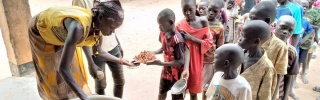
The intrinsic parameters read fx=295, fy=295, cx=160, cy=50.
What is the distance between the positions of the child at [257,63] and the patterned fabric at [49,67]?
1135 mm

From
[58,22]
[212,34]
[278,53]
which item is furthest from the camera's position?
[212,34]

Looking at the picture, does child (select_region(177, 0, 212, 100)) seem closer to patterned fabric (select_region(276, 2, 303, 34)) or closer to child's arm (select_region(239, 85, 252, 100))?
child's arm (select_region(239, 85, 252, 100))

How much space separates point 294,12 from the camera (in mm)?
3053

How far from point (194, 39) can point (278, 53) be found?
2.23 feet

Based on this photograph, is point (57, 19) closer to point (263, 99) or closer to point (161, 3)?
point (263, 99)

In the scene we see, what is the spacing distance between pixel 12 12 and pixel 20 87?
2.76ft

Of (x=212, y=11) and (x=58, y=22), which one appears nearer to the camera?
(x=58, y=22)

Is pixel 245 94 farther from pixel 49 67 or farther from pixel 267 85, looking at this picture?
pixel 49 67

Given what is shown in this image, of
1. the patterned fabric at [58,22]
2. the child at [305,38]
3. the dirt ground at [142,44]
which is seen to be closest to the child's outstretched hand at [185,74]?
the patterned fabric at [58,22]

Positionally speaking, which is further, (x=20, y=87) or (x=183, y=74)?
(x=20, y=87)

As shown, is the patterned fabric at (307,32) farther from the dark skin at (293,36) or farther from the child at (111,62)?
the child at (111,62)

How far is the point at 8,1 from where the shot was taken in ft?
10.7

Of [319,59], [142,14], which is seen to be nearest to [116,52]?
[319,59]

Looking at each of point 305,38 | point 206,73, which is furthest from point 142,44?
point 305,38
